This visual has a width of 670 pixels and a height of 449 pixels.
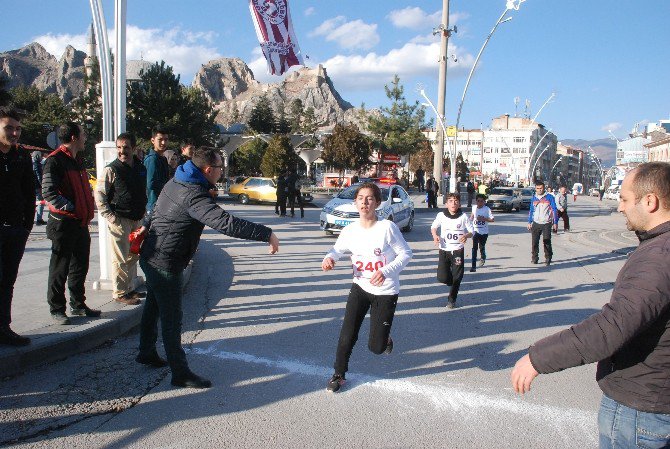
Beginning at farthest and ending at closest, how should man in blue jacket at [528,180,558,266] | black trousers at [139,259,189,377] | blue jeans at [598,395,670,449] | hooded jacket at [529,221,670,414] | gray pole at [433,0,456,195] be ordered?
gray pole at [433,0,456,195] < man in blue jacket at [528,180,558,266] < black trousers at [139,259,189,377] < blue jeans at [598,395,670,449] < hooded jacket at [529,221,670,414]

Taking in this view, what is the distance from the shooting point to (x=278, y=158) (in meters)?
39.2

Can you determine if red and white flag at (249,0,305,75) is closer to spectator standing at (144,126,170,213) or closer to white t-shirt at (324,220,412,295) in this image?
→ spectator standing at (144,126,170,213)

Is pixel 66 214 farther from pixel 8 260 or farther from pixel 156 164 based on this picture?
pixel 156 164

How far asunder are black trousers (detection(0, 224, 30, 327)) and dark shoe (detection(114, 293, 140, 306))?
158 centimetres

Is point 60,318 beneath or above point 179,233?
beneath

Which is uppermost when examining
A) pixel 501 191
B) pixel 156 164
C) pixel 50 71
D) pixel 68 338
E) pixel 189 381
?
pixel 50 71

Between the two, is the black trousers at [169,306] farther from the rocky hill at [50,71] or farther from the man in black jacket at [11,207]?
the rocky hill at [50,71]

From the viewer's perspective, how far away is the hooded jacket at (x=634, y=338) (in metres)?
1.87

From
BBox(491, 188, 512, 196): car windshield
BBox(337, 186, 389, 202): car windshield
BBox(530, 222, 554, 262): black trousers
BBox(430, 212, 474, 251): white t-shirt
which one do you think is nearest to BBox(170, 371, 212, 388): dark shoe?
BBox(430, 212, 474, 251): white t-shirt

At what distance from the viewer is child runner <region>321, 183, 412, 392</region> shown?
4.25 m

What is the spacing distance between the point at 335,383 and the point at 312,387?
21cm

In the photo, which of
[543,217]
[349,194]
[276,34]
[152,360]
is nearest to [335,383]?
[152,360]

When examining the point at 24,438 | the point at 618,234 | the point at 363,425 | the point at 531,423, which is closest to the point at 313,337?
the point at 363,425

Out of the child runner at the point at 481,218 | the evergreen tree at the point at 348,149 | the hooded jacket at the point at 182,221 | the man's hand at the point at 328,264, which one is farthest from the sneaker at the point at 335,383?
the evergreen tree at the point at 348,149
